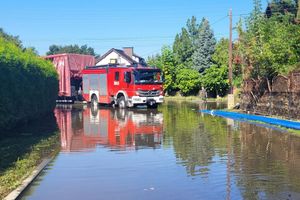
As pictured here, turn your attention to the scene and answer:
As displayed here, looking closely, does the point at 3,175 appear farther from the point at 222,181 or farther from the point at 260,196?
the point at 260,196

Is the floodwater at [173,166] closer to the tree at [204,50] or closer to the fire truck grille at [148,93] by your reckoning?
the fire truck grille at [148,93]

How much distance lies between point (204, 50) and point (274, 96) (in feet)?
117

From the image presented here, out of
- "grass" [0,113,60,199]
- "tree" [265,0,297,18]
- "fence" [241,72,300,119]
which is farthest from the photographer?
"tree" [265,0,297,18]

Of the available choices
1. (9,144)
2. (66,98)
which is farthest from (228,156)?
(66,98)

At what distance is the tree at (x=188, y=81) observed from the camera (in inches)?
2205

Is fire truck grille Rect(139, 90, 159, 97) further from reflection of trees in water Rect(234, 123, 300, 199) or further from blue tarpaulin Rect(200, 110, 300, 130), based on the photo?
reflection of trees in water Rect(234, 123, 300, 199)

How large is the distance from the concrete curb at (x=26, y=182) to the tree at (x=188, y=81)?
45.0 m

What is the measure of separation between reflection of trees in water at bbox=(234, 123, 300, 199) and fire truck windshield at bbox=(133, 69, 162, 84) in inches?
645

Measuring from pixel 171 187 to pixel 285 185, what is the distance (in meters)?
2.15

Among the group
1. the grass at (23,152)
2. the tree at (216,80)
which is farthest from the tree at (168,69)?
the grass at (23,152)

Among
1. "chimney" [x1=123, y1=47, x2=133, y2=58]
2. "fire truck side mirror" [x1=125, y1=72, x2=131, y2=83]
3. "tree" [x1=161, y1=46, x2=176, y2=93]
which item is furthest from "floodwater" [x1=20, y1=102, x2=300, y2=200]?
"chimney" [x1=123, y1=47, x2=133, y2=58]

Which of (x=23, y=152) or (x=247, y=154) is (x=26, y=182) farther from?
(x=247, y=154)

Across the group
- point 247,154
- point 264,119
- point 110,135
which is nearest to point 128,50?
point 264,119

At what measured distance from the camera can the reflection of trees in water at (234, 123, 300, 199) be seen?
855cm
